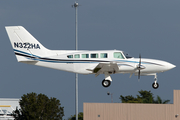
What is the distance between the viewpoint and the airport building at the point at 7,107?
218ft

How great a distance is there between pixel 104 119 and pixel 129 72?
1236cm

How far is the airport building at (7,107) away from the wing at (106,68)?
33811mm

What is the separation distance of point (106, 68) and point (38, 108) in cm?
2365

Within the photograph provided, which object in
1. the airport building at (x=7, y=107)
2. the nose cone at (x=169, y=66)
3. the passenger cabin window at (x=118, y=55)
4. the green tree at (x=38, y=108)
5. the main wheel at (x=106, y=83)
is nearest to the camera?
the passenger cabin window at (x=118, y=55)

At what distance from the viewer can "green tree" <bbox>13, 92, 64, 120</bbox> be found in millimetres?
55594

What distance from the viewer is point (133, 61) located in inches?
1373

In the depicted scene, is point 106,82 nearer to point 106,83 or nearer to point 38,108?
point 106,83

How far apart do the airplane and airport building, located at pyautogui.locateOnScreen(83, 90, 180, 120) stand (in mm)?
9768

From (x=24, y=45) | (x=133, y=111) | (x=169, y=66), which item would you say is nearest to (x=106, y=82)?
(x=169, y=66)

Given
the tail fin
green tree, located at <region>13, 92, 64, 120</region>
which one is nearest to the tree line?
green tree, located at <region>13, 92, 64, 120</region>

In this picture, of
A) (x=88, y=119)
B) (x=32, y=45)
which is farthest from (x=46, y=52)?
(x=88, y=119)

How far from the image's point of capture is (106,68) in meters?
34.8

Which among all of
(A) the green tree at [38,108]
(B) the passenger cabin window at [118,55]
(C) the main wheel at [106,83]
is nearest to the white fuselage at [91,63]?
(B) the passenger cabin window at [118,55]

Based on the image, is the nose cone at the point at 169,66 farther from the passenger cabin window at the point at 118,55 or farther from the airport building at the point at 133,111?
the airport building at the point at 133,111
